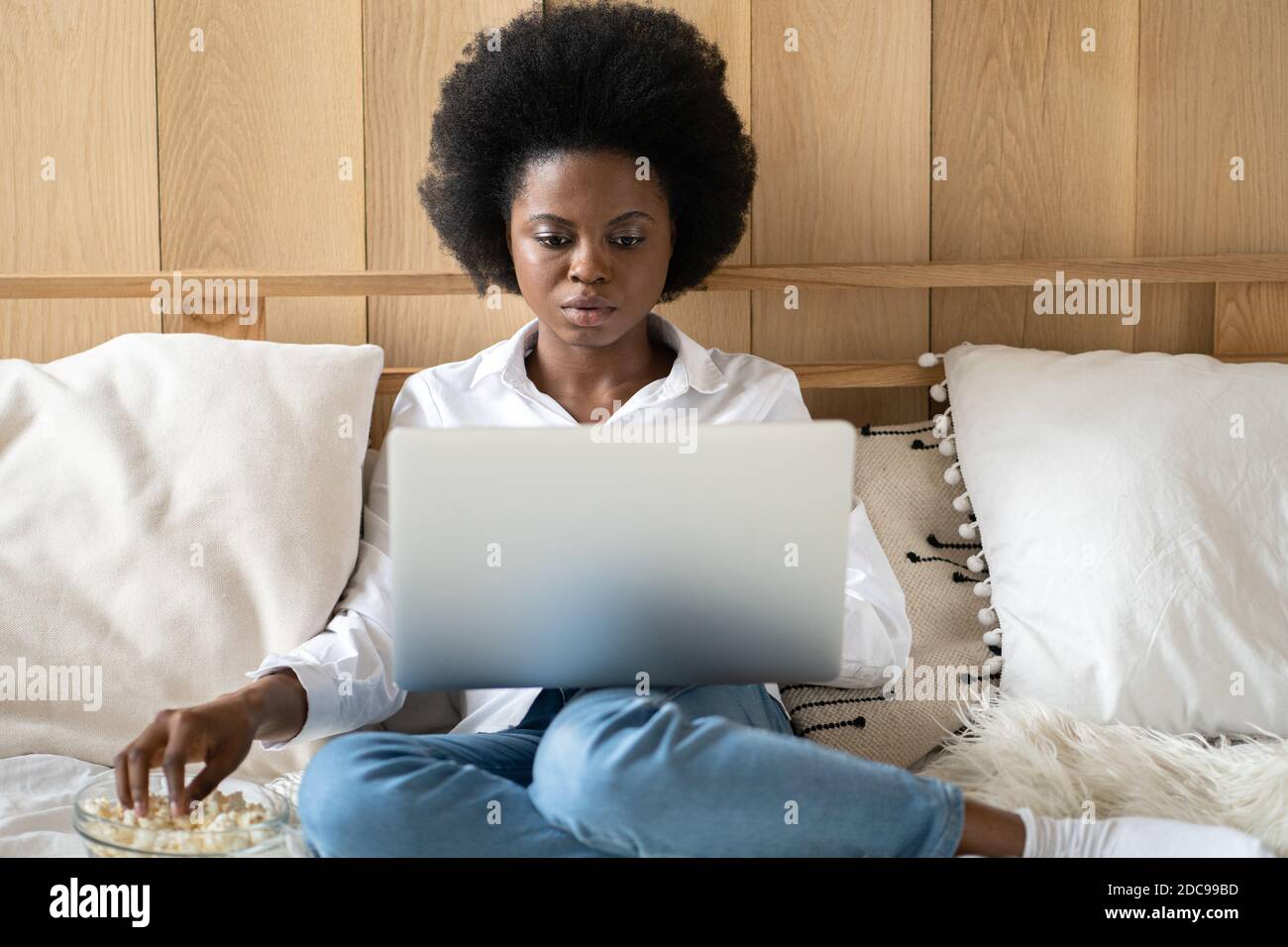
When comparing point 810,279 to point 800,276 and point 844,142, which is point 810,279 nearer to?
point 800,276

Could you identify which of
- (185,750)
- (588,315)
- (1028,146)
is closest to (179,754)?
(185,750)

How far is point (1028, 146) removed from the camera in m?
1.70

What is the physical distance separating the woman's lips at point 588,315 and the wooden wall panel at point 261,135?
1.56 ft

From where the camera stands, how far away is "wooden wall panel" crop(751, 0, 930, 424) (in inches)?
66.4

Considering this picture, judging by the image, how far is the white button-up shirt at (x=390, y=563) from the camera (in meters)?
1.20

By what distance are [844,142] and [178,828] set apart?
1.25 metres

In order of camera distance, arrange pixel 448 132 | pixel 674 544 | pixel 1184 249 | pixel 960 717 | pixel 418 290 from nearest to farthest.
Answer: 1. pixel 674 544
2. pixel 960 717
3. pixel 448 132
4. pixel 418 290
5. pixel 1184 249

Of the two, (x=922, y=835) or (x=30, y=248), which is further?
(x=30, y=248)

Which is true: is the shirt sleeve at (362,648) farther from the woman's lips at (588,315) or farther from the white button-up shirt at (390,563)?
the woman's lips at (588,315)

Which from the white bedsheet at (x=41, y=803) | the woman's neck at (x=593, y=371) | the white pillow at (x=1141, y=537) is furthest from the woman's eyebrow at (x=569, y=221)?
the white bedsheet at (x=41, y=803)

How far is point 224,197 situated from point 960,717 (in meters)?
1.20

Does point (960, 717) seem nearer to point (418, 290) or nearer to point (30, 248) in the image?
point (418, 290)

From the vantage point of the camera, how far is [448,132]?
4.85 feet
